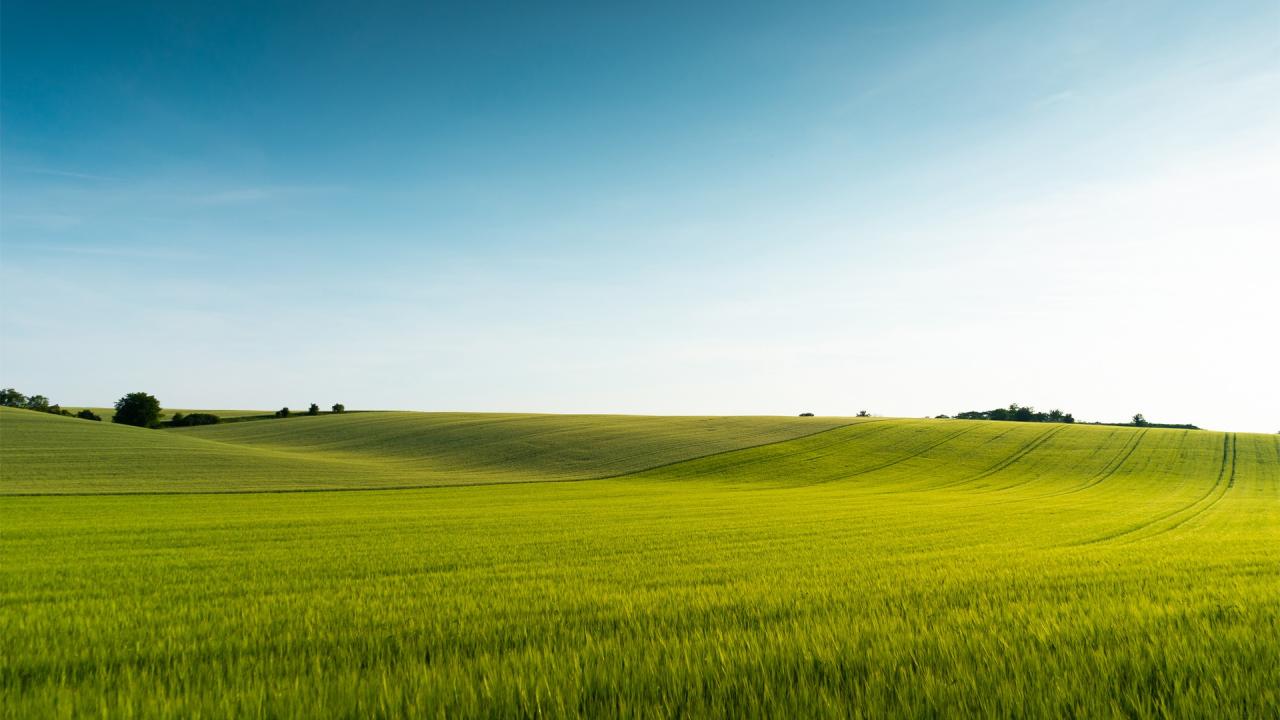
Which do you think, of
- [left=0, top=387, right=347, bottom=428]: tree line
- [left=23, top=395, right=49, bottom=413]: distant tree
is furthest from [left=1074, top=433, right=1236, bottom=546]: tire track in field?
[left=23, top=395, right=49, bottom=413]: distant tree

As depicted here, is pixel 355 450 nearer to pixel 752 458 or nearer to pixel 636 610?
pixel 752 458

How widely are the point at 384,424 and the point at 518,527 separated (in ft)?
236

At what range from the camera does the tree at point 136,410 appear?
88438mm

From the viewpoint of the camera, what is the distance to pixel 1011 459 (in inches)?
2093

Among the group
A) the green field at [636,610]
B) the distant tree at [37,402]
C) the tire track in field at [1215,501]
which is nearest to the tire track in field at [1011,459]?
the tire track in field at [1215,501]

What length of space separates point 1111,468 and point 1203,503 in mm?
18939

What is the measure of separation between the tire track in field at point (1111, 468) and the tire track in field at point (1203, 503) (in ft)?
18.7

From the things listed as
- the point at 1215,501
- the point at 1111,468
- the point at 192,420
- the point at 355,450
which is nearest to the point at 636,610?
the point at 1215,501

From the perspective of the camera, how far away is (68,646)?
5.53 metres

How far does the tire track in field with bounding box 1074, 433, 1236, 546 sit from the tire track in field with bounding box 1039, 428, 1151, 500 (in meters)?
5.71

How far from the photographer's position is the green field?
11.6 feet

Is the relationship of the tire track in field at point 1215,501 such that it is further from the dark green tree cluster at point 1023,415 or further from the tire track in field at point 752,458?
the dark green tree cluster at point 1023,415

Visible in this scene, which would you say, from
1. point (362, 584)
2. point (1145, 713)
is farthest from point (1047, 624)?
point (362, 584)

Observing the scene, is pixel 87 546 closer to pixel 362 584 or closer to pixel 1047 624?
pixel 362 584
